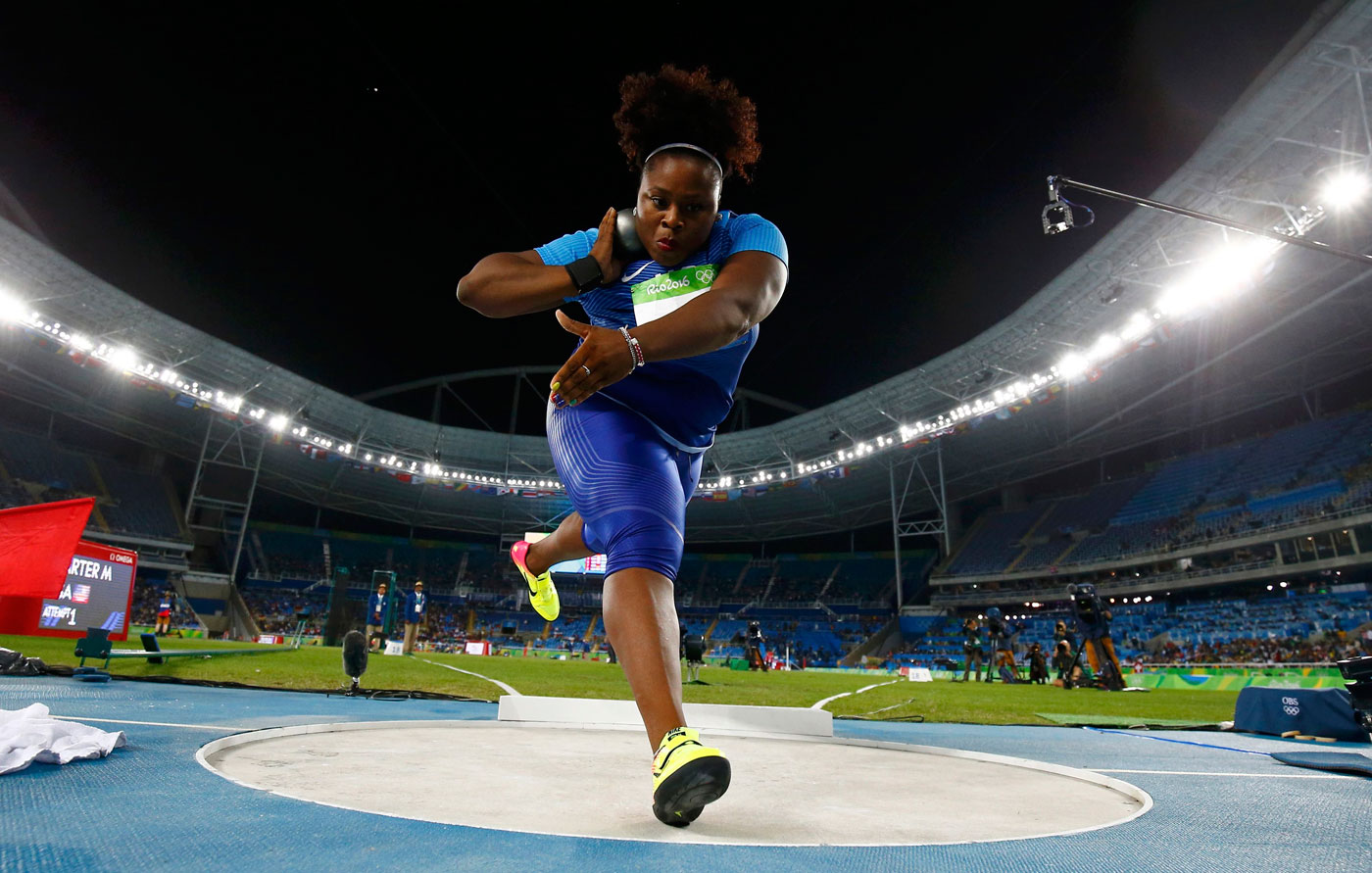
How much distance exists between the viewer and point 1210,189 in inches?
575

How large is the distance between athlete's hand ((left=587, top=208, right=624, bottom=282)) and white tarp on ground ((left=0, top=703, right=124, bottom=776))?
1.66m

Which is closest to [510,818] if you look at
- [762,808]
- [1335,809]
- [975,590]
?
[762,808]

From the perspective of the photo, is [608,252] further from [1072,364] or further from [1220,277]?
[1072,364]

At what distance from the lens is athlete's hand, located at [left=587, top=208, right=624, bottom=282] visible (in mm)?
1768

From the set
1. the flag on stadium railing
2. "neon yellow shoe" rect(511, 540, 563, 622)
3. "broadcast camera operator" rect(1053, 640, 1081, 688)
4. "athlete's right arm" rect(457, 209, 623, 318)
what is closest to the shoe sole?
"athlete's right arm" rect(457, 209, 623, 318)

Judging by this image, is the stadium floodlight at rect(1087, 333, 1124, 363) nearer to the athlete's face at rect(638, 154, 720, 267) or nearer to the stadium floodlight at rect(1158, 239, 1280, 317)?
the stadium floodlight at rect(1158, 239, 1280, 317)

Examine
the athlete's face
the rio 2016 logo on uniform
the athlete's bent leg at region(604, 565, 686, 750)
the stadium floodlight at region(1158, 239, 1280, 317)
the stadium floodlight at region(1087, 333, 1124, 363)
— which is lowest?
the athlete's bent leg at region(604, 565, 686, 750)

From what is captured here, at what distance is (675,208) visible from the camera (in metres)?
1.83

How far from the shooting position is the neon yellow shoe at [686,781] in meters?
1.31

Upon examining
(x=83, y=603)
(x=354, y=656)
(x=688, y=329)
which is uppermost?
(x=688, y=329)

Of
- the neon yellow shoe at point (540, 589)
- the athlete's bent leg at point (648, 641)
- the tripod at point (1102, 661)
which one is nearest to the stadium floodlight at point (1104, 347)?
the tripod at point (1102, 661)

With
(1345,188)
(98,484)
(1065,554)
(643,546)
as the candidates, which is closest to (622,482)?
(643,546)

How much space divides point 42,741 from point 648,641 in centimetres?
139

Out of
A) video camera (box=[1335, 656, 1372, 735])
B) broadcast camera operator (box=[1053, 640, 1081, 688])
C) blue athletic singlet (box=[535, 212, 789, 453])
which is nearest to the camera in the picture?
blue athletic singlet (box=[535, 212, 789, 453])
